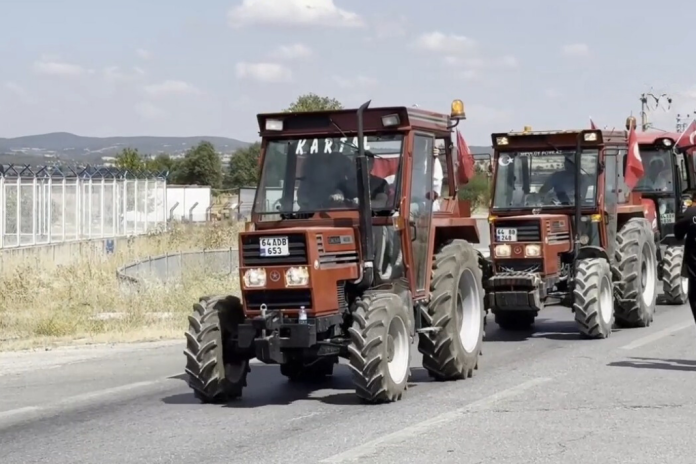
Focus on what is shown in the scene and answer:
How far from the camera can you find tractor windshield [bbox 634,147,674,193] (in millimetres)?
21922

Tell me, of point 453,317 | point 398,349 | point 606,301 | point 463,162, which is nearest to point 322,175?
point 398,349

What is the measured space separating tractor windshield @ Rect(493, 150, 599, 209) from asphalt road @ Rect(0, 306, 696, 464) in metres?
2.91

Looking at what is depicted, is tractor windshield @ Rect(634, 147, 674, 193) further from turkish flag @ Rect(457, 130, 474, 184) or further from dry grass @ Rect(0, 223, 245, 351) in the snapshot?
turkish flag @ Rect(457, 130, 474, 184)

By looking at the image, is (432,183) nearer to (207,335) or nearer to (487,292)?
(207,335)

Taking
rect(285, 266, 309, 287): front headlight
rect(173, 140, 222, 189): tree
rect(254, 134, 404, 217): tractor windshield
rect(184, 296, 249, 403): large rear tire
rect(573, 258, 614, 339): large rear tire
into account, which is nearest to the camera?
rect(285, 266, 309, 287): front headlight

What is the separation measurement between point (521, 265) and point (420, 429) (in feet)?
22.7

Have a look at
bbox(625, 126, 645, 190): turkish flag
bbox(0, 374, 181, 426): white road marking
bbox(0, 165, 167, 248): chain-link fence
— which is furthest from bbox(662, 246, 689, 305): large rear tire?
bbox(0, 165, 167, 248): chain-link fence

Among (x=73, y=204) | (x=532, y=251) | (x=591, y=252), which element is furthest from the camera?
(x=73, y=204)

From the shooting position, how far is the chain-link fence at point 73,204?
116 feet

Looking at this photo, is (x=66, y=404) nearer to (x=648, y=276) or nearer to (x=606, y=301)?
(x=606, y=301)

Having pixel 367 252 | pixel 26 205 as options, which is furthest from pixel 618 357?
pixel 26 205

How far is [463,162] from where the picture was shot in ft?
44.5

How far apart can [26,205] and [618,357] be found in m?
25.7

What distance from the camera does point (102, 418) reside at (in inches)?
422
